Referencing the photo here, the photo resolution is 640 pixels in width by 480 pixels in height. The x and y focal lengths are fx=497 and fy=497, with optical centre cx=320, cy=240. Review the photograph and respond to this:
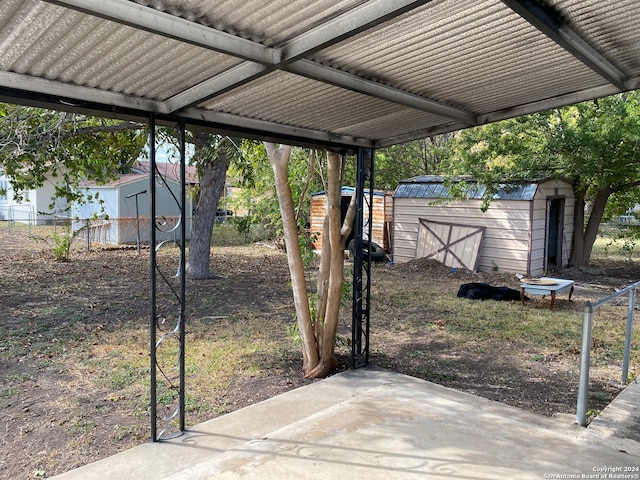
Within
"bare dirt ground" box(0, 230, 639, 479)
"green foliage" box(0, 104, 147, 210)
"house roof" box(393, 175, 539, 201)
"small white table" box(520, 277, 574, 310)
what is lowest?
"bare dirt ground" box(0, 230, 639, 479)

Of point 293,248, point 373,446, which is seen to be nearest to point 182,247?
point 293,248

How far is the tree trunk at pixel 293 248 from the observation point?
16.1 feet

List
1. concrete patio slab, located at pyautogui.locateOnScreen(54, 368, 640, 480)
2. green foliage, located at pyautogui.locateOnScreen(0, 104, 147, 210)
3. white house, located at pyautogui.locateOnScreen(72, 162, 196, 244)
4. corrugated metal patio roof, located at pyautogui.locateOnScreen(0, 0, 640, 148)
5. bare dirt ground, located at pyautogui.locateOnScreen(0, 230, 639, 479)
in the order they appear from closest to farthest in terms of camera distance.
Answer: corrugated metal patio roof, located at pyautogui.locateOnScreen(0, 0, 640, 148), concrete patio slab, located at pyautogui.locateOnScreen(54, 368, 640, 480), bare dirt ground, located at pyautogui.locateOnScreen(0, 230, 639, 479), green foliage, located at pyautogui.locateOnScreen(0, 104, 147, 210), white house, located at pyautogui.locateOnScreen(72, 162, 196, 244)

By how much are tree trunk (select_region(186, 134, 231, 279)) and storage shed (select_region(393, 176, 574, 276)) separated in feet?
18.3

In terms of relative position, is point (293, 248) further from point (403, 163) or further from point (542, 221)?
point (403, 163)

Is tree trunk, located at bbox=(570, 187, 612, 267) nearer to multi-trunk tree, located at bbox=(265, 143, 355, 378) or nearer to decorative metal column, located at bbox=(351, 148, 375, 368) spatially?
decorative metal column, located at bbox=(351, 148, 375, 368)

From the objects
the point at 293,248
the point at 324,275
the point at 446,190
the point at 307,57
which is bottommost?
the point at 324,275

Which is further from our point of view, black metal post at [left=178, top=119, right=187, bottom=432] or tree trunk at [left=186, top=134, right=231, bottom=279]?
tree trunk at [left=186, top=134, right=231, bottom=279]

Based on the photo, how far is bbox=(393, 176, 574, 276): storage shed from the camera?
11.9 metres

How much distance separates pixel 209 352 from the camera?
6082 millimetres

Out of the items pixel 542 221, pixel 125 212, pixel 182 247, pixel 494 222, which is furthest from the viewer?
pixel 125 212

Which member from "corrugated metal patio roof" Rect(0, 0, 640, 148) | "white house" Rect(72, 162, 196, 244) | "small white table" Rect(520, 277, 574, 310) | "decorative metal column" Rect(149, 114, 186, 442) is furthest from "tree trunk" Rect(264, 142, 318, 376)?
"white house" Rect(72, 162, 196, 244)

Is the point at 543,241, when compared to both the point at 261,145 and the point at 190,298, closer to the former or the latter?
the point at 261,145

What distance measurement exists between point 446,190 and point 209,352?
356 inches
